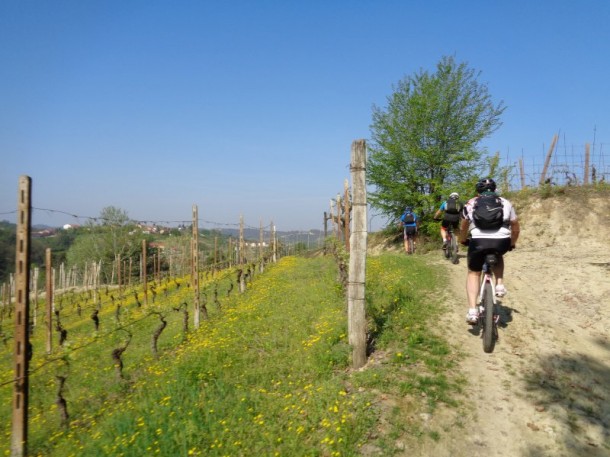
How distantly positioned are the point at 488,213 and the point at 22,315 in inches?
274

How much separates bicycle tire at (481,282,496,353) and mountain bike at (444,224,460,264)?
7199mm

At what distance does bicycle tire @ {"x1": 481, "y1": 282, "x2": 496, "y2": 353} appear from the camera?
5.32 metres

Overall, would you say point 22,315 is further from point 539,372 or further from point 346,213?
point 346,213

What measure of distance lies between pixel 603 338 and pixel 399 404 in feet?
14.6

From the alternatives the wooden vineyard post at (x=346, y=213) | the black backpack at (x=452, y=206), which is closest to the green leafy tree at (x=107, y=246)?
the wooden vineyard post at (x=346, y=213)

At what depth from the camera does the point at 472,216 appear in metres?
5.48

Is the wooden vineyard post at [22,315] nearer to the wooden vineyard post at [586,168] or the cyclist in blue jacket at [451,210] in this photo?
the cyclist in blue jacket at [451,210]

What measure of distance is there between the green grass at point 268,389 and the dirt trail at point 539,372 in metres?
0.33

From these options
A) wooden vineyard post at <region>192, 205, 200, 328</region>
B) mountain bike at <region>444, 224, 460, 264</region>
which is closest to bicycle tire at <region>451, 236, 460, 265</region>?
mountain bike at <region>444, 224, 460, 264</region>

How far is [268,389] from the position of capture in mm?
5895

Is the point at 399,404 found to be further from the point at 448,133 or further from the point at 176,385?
the point at 448,133

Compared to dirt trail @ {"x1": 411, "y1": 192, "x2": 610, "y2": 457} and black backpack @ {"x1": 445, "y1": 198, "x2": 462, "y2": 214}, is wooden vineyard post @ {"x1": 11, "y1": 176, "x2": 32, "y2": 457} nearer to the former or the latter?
dirt trail @ {"x1": 411, "y1": 192, "x2": 610, "y2": 457}

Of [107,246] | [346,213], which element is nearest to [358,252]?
[346,213]

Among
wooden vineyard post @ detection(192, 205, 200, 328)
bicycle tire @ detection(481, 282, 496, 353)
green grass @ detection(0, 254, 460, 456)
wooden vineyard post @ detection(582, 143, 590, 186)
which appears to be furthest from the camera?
wooden vineyard post @ detection(582, 143, 590, 186)
